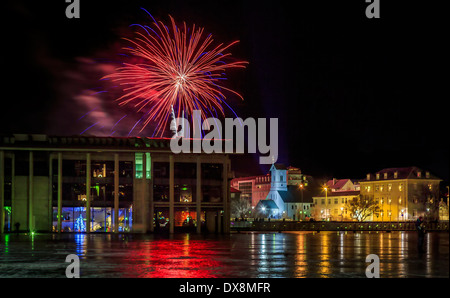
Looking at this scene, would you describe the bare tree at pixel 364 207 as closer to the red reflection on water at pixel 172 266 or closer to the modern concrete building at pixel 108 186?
the modern concrete building at pixel 108 186

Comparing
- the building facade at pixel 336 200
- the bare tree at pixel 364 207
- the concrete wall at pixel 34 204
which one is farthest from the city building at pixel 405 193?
the concrete wall at pixel 34 204

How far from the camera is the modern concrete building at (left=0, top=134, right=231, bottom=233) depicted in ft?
214

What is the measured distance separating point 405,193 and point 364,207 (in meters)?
11.0

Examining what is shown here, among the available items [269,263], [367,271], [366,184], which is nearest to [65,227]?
[269,263]

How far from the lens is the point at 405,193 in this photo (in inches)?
5620

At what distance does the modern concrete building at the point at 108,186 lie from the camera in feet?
214

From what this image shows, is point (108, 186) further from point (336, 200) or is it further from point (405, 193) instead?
point (336, 200)

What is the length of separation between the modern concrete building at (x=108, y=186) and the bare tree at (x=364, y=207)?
274 feet

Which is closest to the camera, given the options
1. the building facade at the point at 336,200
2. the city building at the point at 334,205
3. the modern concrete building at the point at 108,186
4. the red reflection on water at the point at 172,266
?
the red reflection on water at the point at 172,266

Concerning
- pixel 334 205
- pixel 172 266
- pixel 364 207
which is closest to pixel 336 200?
pixel 334 205

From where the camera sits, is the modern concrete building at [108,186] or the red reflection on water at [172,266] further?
the modern concrete building at [108,186]

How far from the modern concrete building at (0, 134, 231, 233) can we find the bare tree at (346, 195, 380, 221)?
274 feet

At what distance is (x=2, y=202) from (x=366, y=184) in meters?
115

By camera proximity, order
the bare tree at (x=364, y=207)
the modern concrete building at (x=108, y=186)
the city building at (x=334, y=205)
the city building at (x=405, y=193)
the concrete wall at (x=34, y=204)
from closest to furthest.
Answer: the concrete wall at (x=34, y=204)
the modern concrete building at (x=108, y=186)
the city building at (x=405, y=193)
the bare tree at (x=364, y=207)
the city building at (x=334, y=205)
